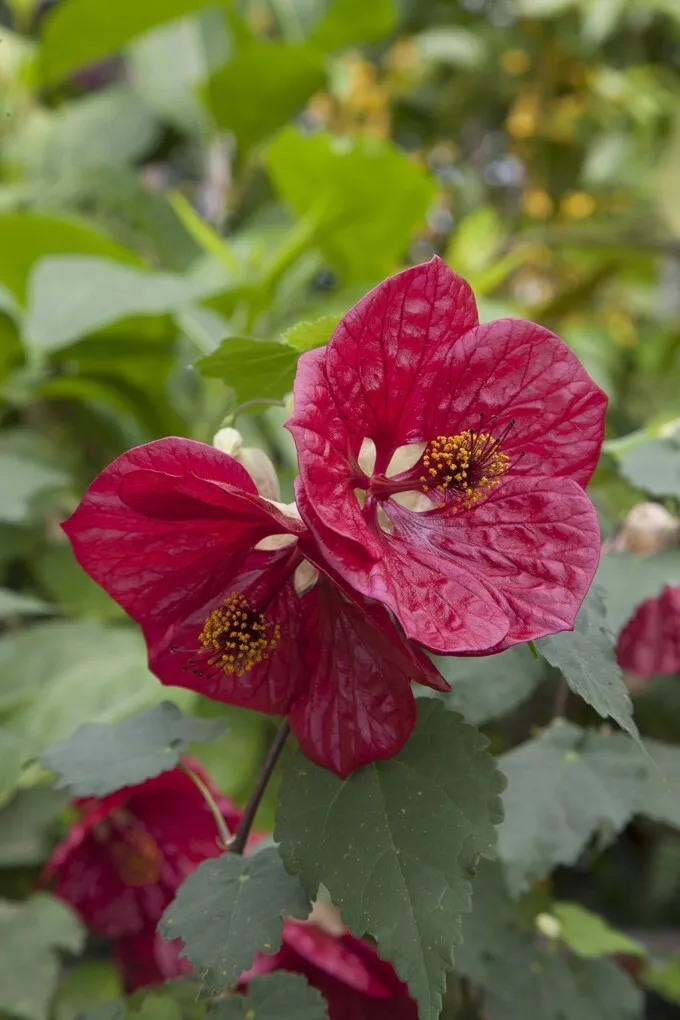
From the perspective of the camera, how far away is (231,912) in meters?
0.34

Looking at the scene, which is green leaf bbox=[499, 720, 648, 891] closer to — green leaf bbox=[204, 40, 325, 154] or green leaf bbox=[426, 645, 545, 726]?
green leaf bbox=[426, 645, 545, 726]

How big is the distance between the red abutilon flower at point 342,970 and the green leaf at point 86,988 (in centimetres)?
20

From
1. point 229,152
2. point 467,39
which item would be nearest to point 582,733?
point 229,152

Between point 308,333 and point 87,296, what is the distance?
1.71ft

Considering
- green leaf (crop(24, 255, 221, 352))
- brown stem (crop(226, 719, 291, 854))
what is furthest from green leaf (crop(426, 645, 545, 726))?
green leaf (crop(24, 255, 221, 352))

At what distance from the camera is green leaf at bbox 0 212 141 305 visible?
0.95 meters

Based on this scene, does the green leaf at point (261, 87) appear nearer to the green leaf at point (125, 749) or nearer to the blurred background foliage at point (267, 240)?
the blurred background foliage at point (267, 240)

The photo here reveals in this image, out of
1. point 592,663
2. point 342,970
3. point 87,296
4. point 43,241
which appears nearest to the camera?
point 592,663

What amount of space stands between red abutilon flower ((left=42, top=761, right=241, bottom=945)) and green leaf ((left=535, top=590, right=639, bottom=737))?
0.30 m

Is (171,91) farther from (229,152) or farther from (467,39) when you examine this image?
(467,39)

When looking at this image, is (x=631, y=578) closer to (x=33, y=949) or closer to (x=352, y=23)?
(x=33, y=949)

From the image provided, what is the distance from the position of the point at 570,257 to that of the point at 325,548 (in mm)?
1457

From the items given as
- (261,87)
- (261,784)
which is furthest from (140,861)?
(261,87)

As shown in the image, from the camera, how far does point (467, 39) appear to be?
5.21 feet
